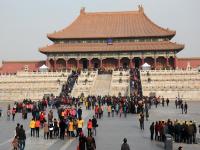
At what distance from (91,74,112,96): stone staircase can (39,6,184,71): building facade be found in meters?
14.4

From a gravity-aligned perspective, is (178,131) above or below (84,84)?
below

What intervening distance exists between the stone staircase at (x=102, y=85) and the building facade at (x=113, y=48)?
47.4ft

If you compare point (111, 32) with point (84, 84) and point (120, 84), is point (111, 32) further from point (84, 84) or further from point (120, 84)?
point (120, 84)

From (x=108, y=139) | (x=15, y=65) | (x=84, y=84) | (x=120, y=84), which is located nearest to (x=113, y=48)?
(x=15, y=65)

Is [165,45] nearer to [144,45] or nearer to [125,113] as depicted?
[144,45]

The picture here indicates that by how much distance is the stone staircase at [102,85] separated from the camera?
50.1 m

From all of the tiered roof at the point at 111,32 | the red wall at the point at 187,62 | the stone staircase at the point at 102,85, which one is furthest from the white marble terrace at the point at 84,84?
the red wall at the point at 187,62

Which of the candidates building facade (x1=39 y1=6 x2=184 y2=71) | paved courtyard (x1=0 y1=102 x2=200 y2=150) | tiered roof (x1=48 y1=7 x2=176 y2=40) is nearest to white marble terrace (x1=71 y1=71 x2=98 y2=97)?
building facade (x1=39 y1=6 x2=184 y2=71)

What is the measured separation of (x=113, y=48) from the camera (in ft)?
236

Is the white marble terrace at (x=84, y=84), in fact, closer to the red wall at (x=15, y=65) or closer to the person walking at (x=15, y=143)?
the red wall at (x=15, y=65)

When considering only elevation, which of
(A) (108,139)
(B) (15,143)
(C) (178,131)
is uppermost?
(C) (178,131)

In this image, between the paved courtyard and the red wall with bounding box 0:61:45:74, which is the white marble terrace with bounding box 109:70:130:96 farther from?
the red wall with bounding box 0:61:45:74

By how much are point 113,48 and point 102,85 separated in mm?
19891

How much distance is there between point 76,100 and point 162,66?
35302 millimetres
